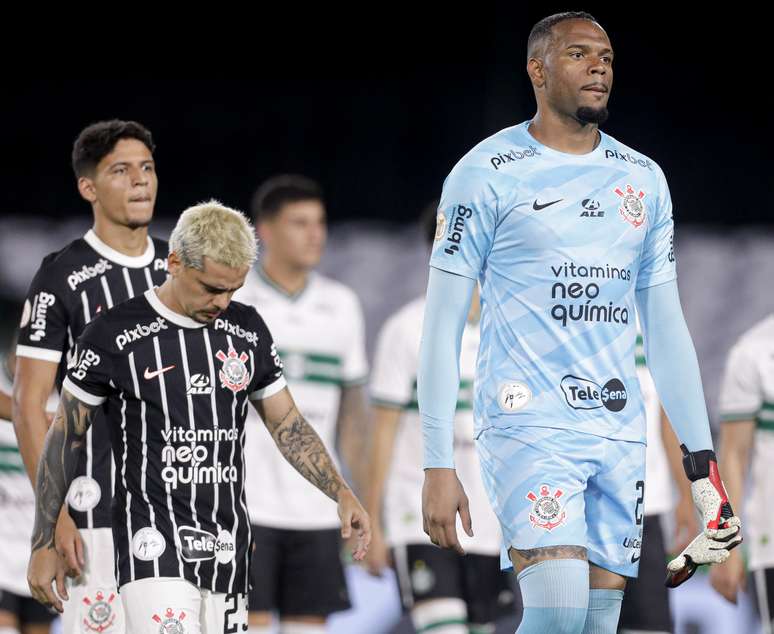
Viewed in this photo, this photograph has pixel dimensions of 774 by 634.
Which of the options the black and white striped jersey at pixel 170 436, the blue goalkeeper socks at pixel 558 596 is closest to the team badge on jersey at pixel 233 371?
the black and white striped jersey at pixel 170 436

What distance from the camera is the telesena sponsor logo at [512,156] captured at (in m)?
→ 4.28

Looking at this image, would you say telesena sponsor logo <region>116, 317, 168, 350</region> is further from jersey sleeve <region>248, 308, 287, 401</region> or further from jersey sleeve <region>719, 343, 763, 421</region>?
jersey sleeve <region>719, 343, 763, 421</region>

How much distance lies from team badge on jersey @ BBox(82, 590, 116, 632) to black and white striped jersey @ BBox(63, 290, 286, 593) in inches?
21.1

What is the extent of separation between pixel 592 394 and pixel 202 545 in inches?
46.5

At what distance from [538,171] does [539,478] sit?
2.76 ft

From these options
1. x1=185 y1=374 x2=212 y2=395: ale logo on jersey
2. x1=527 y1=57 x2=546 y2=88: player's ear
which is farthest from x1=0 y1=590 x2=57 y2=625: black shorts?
x1=527 y1=57 x2=546 y2=88: player's ear

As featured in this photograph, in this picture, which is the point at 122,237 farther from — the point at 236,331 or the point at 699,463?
the point at 699,463

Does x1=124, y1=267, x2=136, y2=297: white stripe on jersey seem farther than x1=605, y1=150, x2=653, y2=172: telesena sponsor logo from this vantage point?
Yes

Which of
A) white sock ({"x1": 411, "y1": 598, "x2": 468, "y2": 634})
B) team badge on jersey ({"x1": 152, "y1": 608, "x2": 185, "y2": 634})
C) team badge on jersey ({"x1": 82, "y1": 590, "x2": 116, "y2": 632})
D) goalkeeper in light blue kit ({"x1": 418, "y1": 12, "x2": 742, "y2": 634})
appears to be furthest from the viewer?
white sock ({"x1": 411, "y1": 598, "x2": 468, "y2": 634})

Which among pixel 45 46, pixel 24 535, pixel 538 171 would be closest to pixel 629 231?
pixel 538 171

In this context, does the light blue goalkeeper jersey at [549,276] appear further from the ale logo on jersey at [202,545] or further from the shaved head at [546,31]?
the ale logo on jersey at [202,545]

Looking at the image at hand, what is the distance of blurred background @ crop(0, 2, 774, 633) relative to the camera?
432 inches

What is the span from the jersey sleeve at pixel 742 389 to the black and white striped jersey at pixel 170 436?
8.61 feet

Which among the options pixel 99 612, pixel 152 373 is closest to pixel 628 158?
pixel 152 373
